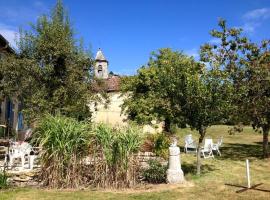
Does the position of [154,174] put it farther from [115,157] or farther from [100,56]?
[100,56]

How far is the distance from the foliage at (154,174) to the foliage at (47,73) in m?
5.26

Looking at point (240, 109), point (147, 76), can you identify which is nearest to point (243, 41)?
point (240, 109)

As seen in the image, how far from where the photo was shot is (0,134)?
1864cm

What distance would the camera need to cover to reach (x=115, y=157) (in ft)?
37.0

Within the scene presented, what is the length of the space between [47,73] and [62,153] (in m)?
5.97

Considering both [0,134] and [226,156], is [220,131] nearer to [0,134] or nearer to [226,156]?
[226,156]

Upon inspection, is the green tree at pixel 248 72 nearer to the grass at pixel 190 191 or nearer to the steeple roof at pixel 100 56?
the grass at pixel 190 191

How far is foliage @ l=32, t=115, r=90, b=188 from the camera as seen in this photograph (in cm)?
1113

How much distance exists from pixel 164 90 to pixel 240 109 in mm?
4970

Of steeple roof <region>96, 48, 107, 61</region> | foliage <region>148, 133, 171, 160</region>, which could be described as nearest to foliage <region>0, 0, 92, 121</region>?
foliage <region>148, 133, 171, 160</region>

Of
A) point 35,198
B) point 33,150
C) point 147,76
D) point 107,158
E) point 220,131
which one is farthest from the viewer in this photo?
point 220,131

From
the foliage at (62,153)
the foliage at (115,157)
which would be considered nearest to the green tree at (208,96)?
the foliage at (115,157)

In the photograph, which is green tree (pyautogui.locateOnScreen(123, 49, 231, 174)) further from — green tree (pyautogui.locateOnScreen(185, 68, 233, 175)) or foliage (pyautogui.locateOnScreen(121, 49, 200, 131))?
foliage (pyautogui.locateOnScreen(121, 49, 200, 131))

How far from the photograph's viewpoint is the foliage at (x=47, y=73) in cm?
1593
